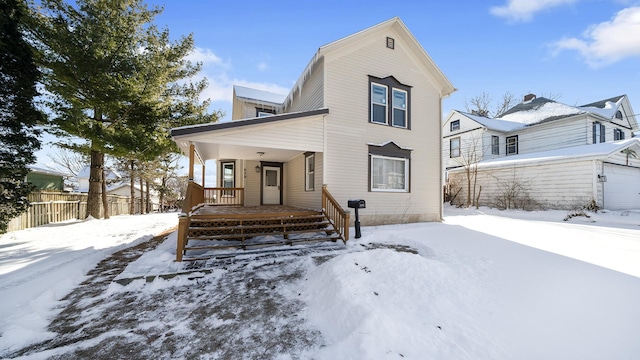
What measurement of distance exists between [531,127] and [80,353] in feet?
82.3

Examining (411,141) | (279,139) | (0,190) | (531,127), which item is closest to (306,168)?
(279,139)

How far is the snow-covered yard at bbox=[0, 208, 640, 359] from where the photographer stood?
102 inches

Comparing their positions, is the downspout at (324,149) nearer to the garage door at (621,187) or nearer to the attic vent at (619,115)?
the garage door at (621,187)

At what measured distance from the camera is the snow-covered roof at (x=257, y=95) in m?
12.9

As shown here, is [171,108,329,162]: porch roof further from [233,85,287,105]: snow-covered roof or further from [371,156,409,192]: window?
[233,85,287,105]: snow-covered roof

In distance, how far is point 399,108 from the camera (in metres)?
10.1

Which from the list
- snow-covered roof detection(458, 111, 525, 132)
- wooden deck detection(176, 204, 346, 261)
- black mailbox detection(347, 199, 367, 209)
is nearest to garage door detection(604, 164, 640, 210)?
snow-covered roof detection(458, 111, 525, 132)

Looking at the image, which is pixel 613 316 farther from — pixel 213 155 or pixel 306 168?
pixel 213 155

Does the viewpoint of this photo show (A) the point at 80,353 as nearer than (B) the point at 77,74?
Yes

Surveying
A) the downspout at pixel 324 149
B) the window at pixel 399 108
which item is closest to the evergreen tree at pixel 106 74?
the downspout at pixel 324 149

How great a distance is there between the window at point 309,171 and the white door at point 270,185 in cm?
277

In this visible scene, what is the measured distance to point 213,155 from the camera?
379 inches

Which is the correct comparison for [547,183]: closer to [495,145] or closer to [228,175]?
[495,145]

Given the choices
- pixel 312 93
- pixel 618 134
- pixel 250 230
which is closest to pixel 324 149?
pixel 312 93
